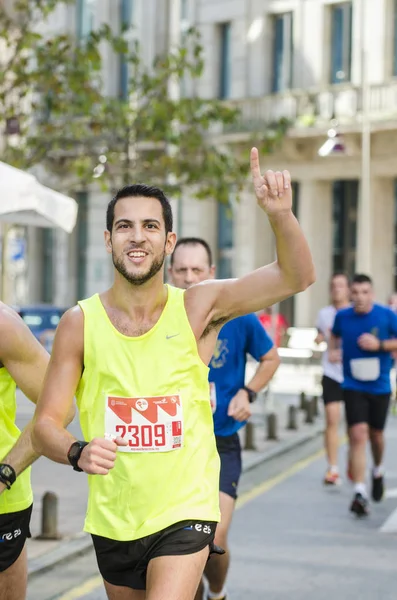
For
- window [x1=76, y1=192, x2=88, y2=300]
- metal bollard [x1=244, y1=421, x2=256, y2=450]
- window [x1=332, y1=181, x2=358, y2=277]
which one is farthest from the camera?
window [x1=76, y1=192, x2=88, y2=300]

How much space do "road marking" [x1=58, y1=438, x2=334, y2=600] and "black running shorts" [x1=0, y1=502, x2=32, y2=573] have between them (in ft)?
9.22

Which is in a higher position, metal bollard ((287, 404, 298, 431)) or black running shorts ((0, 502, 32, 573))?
black running shorts ((0, 502, 32, 573))

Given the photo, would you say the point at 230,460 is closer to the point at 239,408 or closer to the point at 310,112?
the point at 239,408

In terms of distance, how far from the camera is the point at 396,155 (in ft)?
113

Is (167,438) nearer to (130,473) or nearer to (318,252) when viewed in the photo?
(130,473)

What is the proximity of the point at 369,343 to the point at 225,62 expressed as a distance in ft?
92.9

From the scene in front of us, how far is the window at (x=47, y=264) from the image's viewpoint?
43281mm

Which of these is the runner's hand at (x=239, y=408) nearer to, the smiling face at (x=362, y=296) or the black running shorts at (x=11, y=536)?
the black running shorts at (x=11, y=536)


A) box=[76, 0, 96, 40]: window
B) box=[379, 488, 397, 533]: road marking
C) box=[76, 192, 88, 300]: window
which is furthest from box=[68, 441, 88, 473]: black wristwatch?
box=[76, 0, 96, 40]: window

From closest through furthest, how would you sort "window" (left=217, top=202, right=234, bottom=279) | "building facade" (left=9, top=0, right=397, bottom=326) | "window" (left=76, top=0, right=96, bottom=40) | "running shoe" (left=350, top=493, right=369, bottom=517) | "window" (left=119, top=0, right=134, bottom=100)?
"running shoe" (left=350, top=493, right=369, bottom=517), "building facade" (left=9, top=0, right=397, bottom=326), "window" (left=217, top=202, right=234, bottom=279), "window" (left=119, top=0, right=134, bottom=100), "window" (left=76, top=0, right=96, bottom=40)

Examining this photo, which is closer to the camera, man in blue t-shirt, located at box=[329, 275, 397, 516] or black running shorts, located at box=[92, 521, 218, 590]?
black running shorts, located at box=[92, 521, 218, 590]

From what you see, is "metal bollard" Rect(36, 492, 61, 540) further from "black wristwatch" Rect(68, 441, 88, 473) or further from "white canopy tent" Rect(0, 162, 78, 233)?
"black wristwatch" Rect(68, 441, 88, 473)

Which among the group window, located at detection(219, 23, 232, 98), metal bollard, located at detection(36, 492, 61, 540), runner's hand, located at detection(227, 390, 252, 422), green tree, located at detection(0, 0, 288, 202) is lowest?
metal bollard, located at detection(36, 492, 61, 540)

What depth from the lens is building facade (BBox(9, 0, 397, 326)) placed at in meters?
34.3
